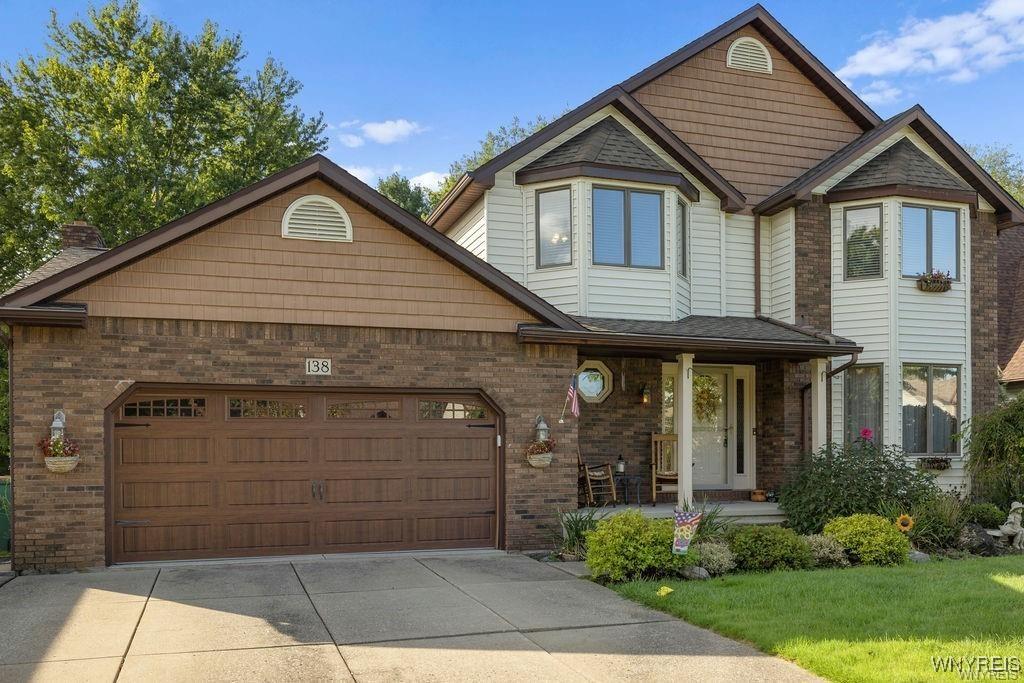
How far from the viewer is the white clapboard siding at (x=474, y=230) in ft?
48.0

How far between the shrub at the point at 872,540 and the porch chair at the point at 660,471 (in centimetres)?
361

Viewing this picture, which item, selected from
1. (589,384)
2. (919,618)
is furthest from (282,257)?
(919,618)

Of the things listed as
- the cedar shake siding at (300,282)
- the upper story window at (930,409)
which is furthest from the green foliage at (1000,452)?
the cedar shake siding at (300,282)

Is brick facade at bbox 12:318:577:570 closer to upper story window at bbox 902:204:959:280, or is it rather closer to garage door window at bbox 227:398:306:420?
garage door window at bbox 227:398:306:420

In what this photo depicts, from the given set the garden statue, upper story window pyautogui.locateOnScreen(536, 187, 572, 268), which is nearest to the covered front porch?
upper story window pyautogui.locateOnScreen(536, 187, 572, 268)

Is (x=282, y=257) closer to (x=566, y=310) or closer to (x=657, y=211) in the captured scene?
(x=566, y=310)

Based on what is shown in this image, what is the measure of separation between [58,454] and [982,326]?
1475cm

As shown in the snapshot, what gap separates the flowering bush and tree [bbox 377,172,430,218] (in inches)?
1449

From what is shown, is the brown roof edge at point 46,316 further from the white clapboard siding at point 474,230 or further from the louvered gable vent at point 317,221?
the white clapboard siding at point 474,230

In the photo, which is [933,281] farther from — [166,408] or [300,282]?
[166,408]

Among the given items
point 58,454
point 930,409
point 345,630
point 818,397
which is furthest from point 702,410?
point 58,454

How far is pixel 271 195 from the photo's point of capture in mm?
11055

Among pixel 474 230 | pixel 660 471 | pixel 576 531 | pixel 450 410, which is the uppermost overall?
pixel 474 230

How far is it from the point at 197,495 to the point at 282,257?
3.07 m
